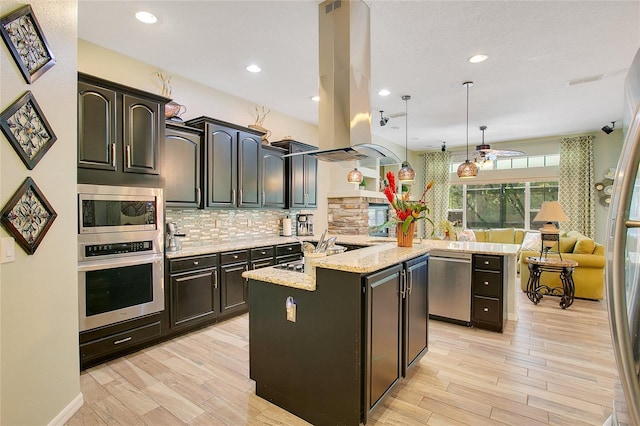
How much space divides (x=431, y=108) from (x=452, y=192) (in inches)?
165

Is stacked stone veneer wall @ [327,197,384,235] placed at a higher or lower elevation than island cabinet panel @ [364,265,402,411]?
higher

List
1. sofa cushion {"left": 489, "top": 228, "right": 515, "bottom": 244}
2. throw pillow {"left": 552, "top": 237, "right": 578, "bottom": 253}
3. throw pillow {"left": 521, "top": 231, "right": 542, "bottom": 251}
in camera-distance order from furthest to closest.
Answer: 1. sofa cushion {"left": 489, "top": 228, "right": 515, "bottom": 244}
2. throw pillow {"left": 521, "top": 231, "right": 542, "bottom": 251}
3. throw pillow {"left": 552, "top": 237, "right": 578, "bottom": 253}

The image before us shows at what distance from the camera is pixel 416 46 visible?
3168mm

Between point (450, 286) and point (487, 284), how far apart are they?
39cm

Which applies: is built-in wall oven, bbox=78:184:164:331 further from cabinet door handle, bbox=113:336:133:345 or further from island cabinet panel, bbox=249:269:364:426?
island cabinet panel, bbox=249:269:364:426

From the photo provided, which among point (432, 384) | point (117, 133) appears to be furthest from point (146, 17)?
point (432, 384)

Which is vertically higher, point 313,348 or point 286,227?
point 286,227

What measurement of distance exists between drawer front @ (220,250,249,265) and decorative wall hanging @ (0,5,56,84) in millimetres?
2347

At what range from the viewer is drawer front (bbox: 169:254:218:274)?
10.6ft

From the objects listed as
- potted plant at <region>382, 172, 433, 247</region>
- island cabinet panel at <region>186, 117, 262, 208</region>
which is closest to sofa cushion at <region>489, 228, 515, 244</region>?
potted plant at <region>382, 172, 433, 247</region>

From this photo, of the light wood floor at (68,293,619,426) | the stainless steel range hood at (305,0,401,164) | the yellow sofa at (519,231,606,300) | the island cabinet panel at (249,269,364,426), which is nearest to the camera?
the island cabinet panel at (249,269,364,426)

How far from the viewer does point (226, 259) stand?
3.73 m

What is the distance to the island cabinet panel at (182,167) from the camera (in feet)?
11.2

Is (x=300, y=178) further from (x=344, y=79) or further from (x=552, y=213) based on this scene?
(x=552, y=213)
